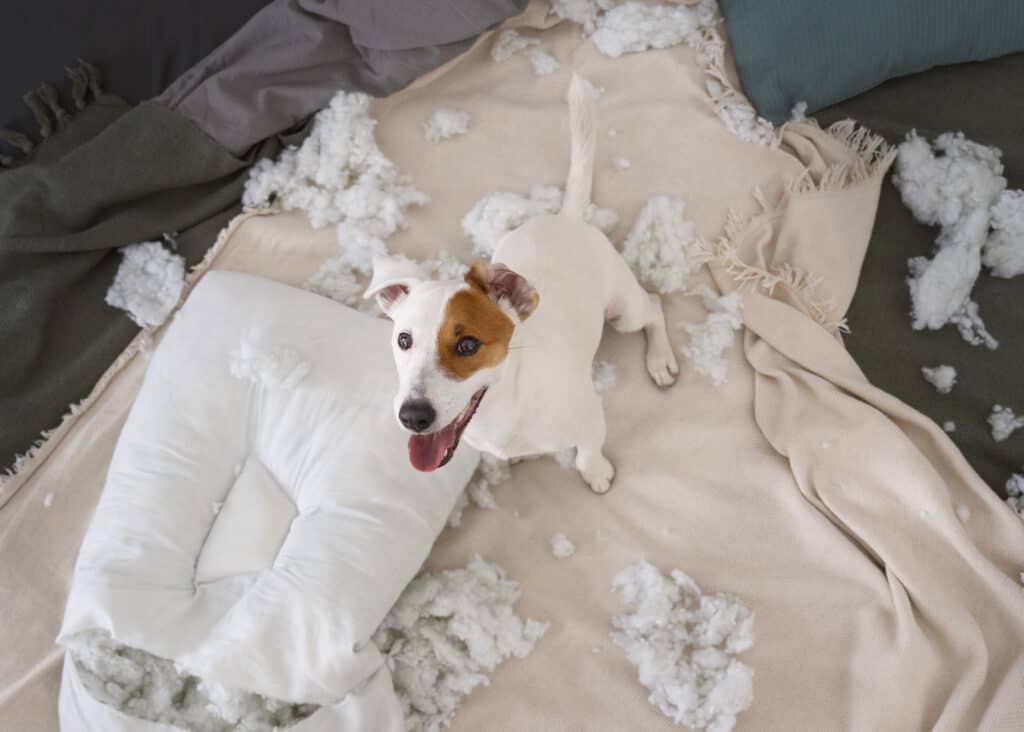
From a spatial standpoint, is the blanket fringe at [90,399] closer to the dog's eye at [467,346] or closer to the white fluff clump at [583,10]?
the white fluff clump at [583,10]

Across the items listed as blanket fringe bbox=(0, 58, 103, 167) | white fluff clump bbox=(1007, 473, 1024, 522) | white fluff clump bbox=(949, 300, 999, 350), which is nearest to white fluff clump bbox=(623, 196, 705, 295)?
white fluff clump bbox=(949, 300, 999, 350)

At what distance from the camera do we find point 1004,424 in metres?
1.90

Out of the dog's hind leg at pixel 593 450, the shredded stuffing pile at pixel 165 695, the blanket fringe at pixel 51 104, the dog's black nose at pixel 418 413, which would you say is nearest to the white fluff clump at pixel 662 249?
the dog's hind leg at pixel 593 450

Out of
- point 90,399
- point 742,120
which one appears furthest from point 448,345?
point 742,120

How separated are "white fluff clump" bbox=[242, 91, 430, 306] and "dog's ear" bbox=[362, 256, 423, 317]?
26.4 inches

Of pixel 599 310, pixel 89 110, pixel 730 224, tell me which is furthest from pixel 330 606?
pixel 89 110

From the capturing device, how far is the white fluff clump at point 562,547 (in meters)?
1.87

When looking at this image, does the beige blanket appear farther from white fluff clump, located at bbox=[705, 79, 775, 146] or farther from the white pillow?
the white pillow

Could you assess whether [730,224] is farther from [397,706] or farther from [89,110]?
[89,110]

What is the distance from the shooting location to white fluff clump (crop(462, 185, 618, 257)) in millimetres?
2068

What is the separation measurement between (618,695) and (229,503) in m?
0.99

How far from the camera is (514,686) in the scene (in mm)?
1751

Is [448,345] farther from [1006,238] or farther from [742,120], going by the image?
[1006,238]

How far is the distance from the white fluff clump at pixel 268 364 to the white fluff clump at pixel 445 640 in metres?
0.57
